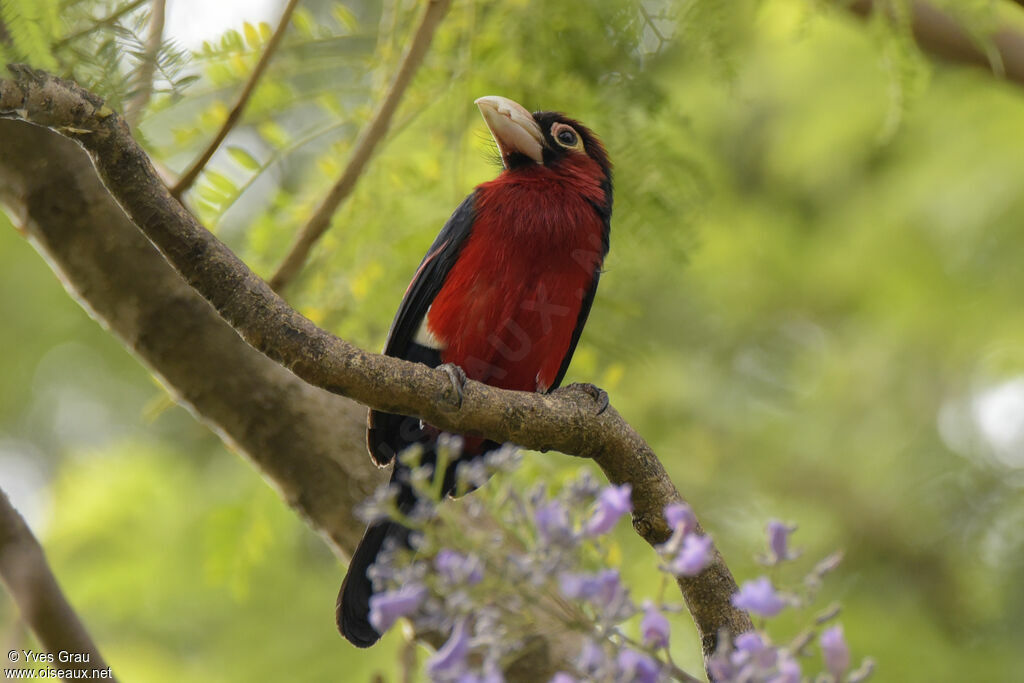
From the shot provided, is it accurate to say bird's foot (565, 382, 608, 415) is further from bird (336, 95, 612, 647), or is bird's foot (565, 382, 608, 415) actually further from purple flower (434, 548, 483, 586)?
purple flower (434, 548, 483, 586)

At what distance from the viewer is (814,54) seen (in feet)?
17.1

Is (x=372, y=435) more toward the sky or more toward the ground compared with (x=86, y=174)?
more toward the ground

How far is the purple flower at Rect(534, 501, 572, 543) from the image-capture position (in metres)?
1.21

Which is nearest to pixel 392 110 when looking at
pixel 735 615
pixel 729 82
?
pixel 729 82

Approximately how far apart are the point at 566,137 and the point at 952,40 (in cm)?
124

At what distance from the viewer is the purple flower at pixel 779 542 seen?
1.23 metres

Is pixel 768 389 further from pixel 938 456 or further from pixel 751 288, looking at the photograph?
pixel 938 456

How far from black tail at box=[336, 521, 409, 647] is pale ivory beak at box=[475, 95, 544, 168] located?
4.08 ft

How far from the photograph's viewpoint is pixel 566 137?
353 centimetres

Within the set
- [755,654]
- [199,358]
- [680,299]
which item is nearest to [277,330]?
[755,654]

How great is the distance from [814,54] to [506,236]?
2702 millimetres

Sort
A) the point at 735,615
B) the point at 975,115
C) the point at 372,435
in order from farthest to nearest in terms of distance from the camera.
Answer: the point at 975,115 → the point at 372,435 → the point at 735,615

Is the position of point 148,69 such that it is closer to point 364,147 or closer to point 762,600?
point 364,147

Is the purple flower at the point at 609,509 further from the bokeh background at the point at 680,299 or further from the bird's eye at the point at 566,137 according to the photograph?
the bird's eye at the point at 566,137
